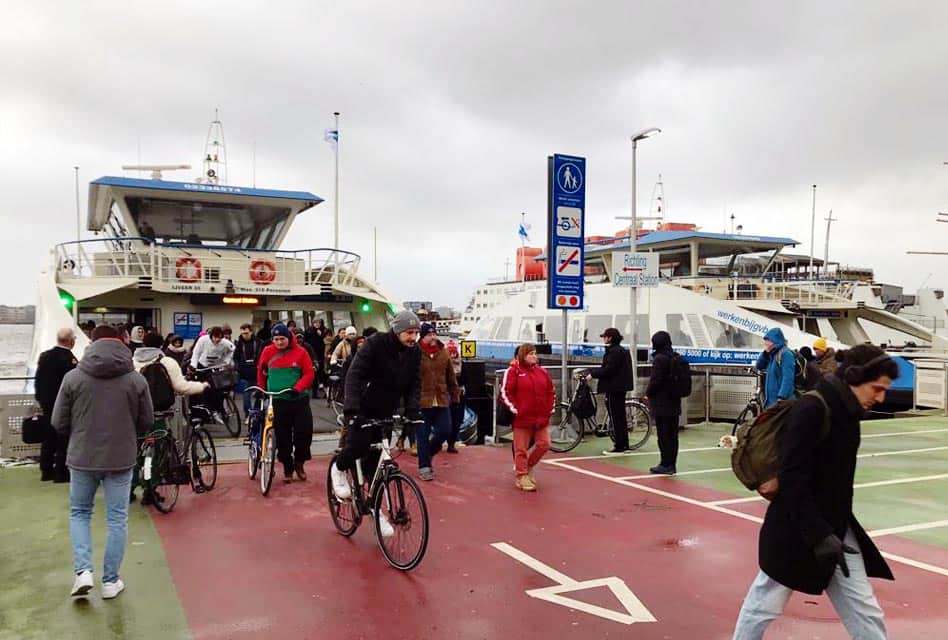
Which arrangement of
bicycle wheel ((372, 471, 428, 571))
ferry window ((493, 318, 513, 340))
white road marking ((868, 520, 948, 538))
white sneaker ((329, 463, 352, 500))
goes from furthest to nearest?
ferry window ((493, 318, 513, 340)), white road marking ((868, 520, 948, 538)), white sneaker ((329, 463, 352, 500)), bicycle wheel ((372, 471, 428, 571))

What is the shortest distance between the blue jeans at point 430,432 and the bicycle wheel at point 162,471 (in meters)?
2.64

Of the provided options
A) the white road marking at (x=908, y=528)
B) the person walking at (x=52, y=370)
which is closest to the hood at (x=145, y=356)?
the person walking at (x=52, y=370)

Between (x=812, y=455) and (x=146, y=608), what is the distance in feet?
12.5

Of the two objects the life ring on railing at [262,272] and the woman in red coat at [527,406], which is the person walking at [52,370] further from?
the life ring on railing at [262,272]

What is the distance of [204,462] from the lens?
7.58 metres

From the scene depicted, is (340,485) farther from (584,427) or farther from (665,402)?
(584,427)

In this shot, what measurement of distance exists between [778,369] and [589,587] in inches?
198

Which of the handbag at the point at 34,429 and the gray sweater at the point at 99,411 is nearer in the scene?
the gray sweater at the point at 99,411

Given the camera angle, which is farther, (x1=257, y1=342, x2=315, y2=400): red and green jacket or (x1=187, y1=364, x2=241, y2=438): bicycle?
(x1=187, y1=364, x2=241, y2=438): bicycle

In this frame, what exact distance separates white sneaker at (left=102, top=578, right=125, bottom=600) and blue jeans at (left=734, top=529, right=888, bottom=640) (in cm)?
363

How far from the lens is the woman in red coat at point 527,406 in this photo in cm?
757

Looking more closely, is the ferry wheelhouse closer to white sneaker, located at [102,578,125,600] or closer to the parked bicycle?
the parked bicycle

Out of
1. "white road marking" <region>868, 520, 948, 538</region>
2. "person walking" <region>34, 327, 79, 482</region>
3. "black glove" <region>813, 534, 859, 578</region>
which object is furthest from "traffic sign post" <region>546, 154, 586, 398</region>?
"black glove" <region>813, 534, 859, 578</region>

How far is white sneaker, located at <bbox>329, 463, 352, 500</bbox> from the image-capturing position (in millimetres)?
5520
